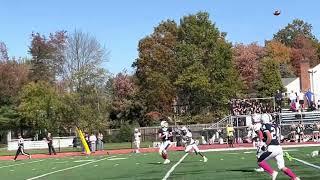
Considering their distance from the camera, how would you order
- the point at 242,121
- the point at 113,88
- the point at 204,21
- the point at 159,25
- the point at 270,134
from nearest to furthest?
1. the point at 270,134
2. the point at 242,121
3. the point at 204,21
4. the point at 159,25
5. the point at 113,88

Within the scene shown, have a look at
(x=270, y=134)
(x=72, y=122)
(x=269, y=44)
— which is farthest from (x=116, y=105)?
(x=270, y=134)

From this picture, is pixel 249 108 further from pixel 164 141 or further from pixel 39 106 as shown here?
pixel 39 106

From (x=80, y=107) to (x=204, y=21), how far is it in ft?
66.0

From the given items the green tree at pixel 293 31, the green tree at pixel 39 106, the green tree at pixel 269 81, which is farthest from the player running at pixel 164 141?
the green tree at pixel 293 31

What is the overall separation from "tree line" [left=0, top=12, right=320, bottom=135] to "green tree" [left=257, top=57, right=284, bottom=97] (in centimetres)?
14

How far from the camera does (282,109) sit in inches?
1821

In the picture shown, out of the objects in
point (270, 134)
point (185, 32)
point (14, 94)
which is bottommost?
point (270, 134)

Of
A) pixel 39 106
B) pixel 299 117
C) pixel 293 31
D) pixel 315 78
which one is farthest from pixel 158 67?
pixel 293 31

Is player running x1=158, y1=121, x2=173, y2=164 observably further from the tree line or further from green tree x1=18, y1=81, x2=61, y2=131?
green tree x1=18, y1=81, x2=61, y2=131

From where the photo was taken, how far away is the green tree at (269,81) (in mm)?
79250

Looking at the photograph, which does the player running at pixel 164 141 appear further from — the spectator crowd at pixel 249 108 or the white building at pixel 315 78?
the white building at pixel 315 78

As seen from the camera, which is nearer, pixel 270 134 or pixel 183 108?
pixel 270 134

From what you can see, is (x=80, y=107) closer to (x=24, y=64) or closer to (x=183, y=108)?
(x=183, y=108)

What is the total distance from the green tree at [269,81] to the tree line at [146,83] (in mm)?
136
